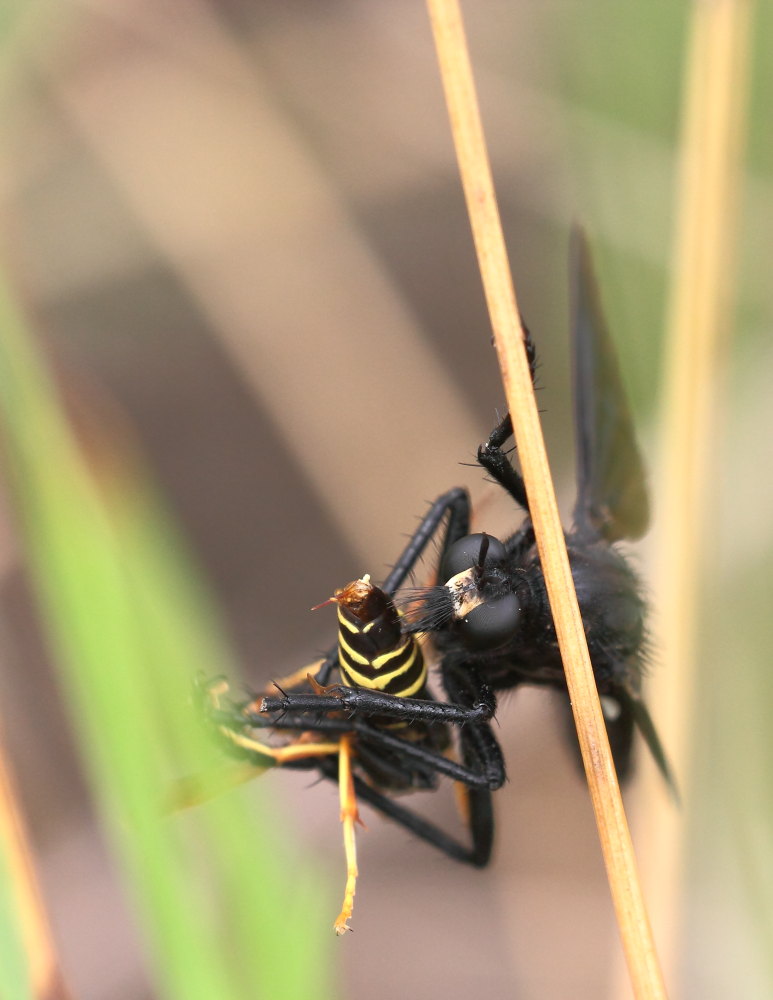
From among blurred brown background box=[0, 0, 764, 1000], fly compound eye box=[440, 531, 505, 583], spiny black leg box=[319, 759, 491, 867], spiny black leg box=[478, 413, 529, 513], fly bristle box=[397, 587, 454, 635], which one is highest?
blurred brown background box=[0, 0, 764, 1000]

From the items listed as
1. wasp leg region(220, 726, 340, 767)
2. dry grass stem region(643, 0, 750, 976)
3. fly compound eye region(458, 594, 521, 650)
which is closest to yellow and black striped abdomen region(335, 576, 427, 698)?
fly compound eye region(458, 594, 521, 650)

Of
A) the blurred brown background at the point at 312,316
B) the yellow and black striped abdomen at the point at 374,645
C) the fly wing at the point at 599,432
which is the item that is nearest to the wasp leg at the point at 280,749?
the yellow and black striped abdomen at the point at 374,645

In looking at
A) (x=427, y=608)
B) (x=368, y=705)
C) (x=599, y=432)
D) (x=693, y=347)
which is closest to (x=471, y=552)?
(x=427, y=608)

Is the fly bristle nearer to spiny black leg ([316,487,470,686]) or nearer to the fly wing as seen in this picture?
spiny black leg ([316,487,470,686])

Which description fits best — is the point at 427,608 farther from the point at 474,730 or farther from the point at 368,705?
the point at 474,730

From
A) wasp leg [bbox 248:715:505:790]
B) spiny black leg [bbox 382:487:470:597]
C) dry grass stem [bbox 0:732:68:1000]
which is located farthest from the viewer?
spiny black leg [bbox 382:487:470:597]

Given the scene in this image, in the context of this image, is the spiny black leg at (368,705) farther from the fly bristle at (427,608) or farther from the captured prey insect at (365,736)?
the fly bristle at (427,608)

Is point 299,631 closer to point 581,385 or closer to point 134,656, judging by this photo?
point 581,385
